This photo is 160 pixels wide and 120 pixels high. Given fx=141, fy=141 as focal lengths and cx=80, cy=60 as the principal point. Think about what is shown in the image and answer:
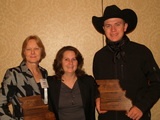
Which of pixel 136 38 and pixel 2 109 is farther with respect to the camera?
pixel 136 38

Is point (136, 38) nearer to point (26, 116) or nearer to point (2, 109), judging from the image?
point (26, 116)

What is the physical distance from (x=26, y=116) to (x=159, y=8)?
9.22 ft

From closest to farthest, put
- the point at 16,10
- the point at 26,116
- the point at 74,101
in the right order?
the point at 26,116 → the point at 74,101 → the point at 16,10

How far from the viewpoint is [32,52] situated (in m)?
1.85

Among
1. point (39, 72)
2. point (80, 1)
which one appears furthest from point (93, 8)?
point (39, 72)

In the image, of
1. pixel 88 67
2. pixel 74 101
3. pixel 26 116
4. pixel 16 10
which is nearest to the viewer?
pixel 26 116

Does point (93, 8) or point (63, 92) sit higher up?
point (93, 8)

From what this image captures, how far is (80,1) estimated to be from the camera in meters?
2.55

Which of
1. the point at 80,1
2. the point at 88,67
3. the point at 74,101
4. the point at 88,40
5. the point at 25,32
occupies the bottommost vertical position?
the point at 74,101

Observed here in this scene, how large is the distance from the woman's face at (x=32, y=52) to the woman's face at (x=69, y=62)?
38 cm

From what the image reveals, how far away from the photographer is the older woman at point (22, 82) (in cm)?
166

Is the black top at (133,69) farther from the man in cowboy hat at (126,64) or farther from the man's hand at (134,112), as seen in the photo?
the man's hand at (134,112)

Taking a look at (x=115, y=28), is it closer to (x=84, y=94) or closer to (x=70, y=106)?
(x=84, y=94)

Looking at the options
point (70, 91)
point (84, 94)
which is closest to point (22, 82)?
point (70, 91)
